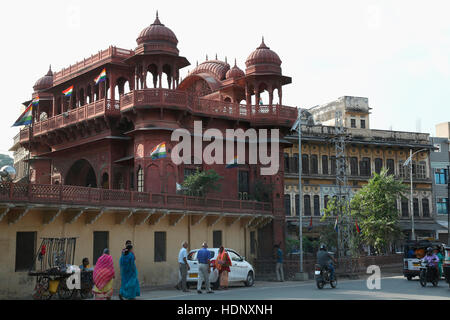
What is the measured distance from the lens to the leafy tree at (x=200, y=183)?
31453 mm

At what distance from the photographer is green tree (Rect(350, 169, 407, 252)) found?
143ft

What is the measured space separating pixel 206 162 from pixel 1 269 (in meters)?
15.4

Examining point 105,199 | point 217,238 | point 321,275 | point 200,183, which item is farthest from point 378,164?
point 105,199

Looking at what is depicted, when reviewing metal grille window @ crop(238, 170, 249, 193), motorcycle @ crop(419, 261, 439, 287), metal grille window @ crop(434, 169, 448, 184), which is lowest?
motorcycle @ crop(419, 261, 439, 287)

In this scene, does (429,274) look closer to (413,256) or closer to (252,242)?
(413,256)

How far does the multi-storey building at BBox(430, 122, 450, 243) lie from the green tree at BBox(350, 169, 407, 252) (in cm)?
1332

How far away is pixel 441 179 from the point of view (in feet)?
192

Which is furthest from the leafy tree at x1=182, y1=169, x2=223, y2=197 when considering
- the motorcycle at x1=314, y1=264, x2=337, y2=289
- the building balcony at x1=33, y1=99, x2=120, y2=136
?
the motorcycle at x1=314, y1=264, x2=337, y2=289

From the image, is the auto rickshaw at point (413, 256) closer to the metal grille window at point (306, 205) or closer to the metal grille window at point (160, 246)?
the metal grille window at point (160, 246)

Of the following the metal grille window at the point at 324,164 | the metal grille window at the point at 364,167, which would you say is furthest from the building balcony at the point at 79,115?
the metal grille window at the point at 364,167

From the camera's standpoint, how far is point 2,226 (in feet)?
73.1

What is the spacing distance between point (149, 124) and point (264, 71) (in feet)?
30.9

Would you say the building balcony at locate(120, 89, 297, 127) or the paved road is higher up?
the building balcony at locate(120, 89, 297, 127)

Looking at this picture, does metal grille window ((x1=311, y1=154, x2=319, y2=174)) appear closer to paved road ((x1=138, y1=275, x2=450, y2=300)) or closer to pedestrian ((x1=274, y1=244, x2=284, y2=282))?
pedestrian ((x1=274, y1=244, x2=284, y2=282))
